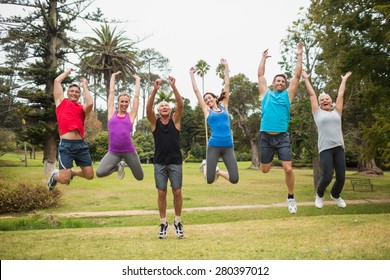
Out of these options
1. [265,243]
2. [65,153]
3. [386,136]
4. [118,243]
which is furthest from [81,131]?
[386,136]

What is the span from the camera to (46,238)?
29.1 ft

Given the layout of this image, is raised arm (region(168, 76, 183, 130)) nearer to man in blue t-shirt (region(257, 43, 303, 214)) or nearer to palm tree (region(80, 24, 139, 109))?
man in blue t-shirt (region(257, 43, 303, 214))

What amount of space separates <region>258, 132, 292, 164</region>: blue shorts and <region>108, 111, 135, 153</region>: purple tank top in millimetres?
2427

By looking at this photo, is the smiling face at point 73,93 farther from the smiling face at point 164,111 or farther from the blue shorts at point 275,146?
the blue shorts at point 275,146

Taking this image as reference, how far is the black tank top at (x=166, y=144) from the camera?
22.6 feet

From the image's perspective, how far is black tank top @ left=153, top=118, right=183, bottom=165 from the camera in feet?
22.6

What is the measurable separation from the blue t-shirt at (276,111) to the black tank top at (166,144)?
1593mm

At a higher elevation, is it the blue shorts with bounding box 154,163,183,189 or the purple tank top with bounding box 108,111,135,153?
the purple tank top with bounding box 108,111,135,153

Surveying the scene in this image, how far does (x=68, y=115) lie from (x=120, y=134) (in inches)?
38.8

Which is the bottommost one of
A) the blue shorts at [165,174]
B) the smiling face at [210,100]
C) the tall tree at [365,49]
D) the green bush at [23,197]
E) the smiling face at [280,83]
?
the green bush at [23,197]

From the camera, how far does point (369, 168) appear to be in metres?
41.3

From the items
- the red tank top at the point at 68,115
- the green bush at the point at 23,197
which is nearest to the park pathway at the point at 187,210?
the green bush at the point at 23,197

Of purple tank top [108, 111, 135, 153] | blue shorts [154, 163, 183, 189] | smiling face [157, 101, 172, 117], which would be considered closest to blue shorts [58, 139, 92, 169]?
purple tank top [108, 111, 135, 153]

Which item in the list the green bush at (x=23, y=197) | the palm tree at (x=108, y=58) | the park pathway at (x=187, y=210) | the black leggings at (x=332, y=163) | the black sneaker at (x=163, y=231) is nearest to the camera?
the black leggings at (x=332, y=163)
